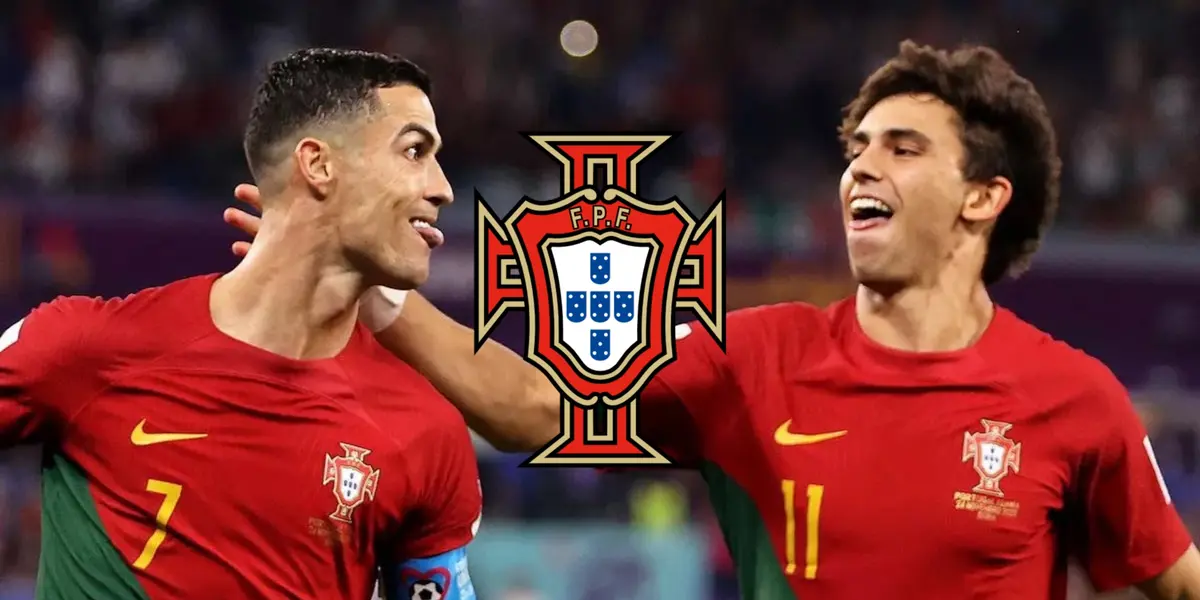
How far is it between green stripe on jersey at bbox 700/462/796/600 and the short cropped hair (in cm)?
120

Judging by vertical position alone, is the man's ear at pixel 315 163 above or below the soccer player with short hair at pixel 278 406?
above

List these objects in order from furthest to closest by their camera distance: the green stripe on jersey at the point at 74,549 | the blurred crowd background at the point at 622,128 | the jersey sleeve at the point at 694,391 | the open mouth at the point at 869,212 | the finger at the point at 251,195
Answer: the blurred crowd background at the point at 622,128 → the jersey sleeve at the point at 694,391 → the open mouth at the point at 869,212 → the finger at the point at 251,195 → the green stripe on jersey at the point at 74,549

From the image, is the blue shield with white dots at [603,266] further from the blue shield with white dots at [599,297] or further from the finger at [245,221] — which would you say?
the finger at [245,221]

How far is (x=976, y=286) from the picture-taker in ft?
14.6

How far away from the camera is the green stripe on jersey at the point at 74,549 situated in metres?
3.89

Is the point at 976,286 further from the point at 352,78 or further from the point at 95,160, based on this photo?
the point at 95,160

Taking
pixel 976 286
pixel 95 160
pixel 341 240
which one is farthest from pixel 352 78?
pixel 95 160

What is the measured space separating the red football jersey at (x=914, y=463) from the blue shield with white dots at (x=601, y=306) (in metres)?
0.21

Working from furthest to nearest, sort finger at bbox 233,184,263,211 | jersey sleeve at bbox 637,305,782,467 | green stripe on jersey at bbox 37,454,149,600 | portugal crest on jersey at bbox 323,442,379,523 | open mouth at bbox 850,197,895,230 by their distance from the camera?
jersey sleeve at bbox 637,305,782,467
open mouth at bbox 850,197,895,230
finger at bbox 233,184,263,211
portugal crest on jersey at bbox 323,442,379,523
green stripe on jersey at bbox 37,454,149,600

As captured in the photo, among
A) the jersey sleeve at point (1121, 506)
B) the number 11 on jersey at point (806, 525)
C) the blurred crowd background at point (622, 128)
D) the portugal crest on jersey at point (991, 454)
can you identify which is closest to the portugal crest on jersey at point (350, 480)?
the number 11 on jersey at point (806, 525)

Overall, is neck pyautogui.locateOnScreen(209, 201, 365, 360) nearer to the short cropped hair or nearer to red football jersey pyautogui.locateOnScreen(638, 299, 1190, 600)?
the short cropped hair

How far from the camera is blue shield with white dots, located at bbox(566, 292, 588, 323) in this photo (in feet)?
14.1

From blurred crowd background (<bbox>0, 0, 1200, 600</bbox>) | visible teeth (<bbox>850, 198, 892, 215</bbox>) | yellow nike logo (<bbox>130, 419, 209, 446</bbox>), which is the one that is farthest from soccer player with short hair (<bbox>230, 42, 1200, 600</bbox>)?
blurred crowd background (<bbox>0, 0, 1200, 600</bbox>)

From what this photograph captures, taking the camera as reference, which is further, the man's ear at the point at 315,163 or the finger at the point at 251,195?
the finger at the point at 251,195
